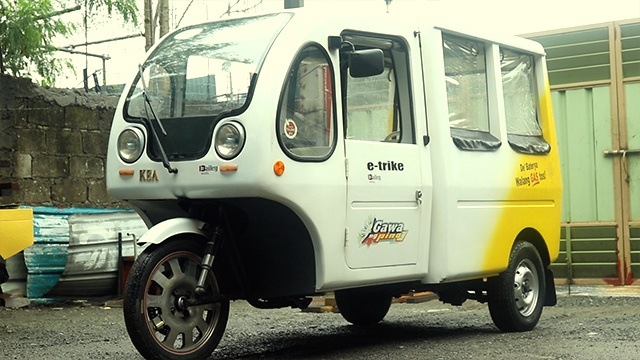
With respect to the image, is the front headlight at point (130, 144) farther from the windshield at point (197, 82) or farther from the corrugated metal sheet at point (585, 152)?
the corrugated metal sheet at point (585, 152)

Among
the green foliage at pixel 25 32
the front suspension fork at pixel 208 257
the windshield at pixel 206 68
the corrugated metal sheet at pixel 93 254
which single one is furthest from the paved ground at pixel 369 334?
the green foliage at pixel 25 32

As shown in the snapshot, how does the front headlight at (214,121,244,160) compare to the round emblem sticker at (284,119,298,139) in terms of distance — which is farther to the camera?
the round emblem sticker at (284,119,298,139)

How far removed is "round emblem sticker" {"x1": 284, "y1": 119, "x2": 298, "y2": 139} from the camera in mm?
6570

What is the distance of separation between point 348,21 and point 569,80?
22.1 ft

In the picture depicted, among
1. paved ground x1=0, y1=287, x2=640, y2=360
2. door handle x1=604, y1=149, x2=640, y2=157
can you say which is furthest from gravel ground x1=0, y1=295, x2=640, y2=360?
door handle x1=604, y1=149, x2=640, y2=157

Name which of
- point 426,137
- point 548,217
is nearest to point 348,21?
point 426,137

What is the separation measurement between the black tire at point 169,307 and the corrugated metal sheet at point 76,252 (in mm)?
4666

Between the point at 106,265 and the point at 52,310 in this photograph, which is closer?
the point at 52,310

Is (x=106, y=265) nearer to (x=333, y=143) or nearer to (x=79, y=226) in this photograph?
(x=79, y=226)

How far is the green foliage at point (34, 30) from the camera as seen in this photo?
12438 millimetres

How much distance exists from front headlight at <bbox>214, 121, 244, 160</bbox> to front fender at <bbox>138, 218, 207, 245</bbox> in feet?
1.65

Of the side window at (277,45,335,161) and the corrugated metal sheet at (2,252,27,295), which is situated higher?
the side window at (277,45,335,161)

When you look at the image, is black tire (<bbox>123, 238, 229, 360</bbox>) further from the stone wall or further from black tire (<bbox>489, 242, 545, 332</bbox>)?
the stone wall

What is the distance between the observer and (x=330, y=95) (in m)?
6.91
